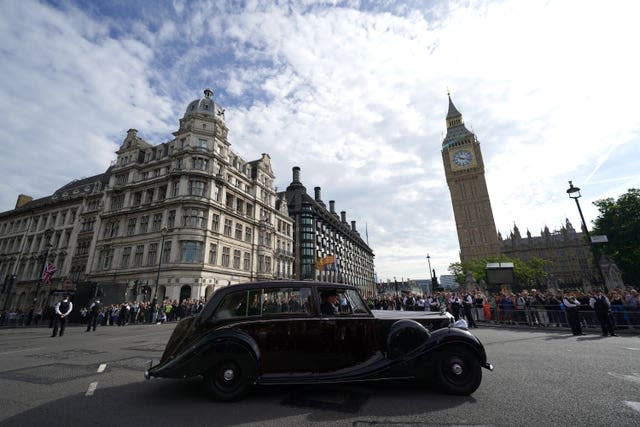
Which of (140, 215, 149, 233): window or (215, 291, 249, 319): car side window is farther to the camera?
(140, 215, 149, 233): window

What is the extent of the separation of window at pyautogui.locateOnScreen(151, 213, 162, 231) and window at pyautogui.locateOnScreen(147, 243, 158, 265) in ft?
6.27

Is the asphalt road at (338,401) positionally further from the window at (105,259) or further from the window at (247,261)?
the window at (105,259)

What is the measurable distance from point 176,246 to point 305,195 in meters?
33.2

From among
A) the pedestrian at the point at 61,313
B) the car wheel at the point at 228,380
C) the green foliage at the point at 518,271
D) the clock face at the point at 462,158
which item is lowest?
the car wheel at the point at 228,380

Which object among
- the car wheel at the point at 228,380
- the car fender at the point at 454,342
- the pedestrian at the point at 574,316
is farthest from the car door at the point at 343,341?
the pedestrian at the point at 574,316

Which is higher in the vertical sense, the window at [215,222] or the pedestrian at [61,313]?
the window at [215,222]

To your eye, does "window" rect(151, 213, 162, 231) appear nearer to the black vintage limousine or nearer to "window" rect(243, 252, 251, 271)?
"window" rect(243, 252, 251, 271)

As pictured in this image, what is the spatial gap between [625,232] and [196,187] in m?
54.3

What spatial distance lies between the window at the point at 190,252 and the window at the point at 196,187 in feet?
18.6

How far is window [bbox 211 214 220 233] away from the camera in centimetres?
3244

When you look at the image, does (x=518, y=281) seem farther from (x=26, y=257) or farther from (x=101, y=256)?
(x=26, y=257)

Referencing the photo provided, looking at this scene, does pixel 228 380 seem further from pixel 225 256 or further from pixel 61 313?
pixel 225 256

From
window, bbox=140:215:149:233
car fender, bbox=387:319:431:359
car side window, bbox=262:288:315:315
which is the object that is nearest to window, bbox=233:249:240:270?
window, bbox=140:215:149:233

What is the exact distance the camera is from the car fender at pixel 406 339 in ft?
14.5
